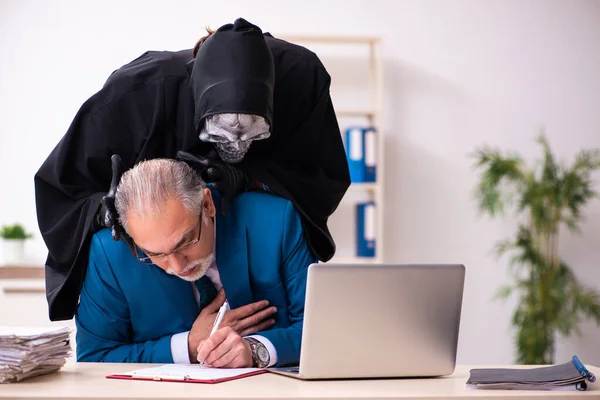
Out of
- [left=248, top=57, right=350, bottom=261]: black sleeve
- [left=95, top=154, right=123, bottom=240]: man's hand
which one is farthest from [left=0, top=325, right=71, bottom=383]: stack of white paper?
[left=248, top=57, right=350, bottom=261]: black sleeve

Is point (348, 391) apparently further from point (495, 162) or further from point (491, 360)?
point (491, 360)

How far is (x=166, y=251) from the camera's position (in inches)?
77.3

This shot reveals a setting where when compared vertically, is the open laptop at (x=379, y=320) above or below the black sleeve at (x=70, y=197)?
below

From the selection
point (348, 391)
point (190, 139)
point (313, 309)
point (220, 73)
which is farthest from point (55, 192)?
point (348, 391)

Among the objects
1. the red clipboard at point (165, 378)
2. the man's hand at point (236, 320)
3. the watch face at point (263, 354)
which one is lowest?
the watch face at point (263, 354)

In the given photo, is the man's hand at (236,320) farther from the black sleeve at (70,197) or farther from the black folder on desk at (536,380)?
the black folder on desk at (536,380)

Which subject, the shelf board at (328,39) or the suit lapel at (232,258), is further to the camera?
the shelf board at (328,39)

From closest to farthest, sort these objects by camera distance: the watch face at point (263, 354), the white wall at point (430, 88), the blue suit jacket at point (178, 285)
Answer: the watch face at point (263, 354)
the blue suit jacket at point (178, 285)
the white wall at point (430, 88)

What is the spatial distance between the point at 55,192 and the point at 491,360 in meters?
3.49

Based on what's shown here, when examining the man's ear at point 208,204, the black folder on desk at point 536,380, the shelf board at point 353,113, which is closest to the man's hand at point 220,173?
the man's ear at point 208,204

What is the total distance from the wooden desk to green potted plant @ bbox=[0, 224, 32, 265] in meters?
Answer: 2.92

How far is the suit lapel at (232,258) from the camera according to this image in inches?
86.0

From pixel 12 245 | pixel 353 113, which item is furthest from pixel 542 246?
pixel 12 245

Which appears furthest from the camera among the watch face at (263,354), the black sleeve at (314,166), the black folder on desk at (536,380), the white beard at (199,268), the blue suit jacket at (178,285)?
the black sleeve at (314,166)
